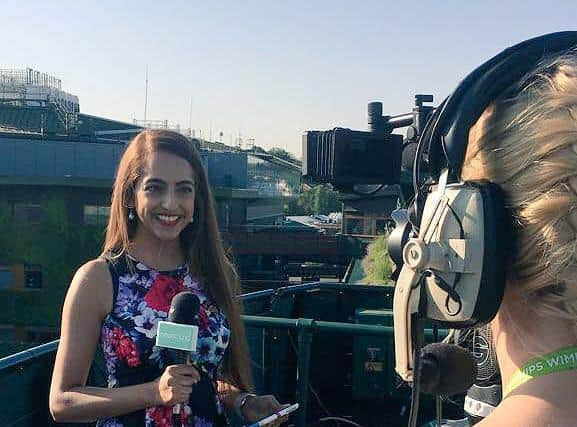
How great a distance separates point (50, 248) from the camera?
23953 millimetres

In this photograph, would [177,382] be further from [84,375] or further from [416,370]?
[416,370]

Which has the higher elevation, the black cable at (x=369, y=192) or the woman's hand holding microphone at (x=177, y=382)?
the black cable at (x=369, y=192)

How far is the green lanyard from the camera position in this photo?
35.2 inches

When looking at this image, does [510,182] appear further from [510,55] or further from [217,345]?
[217,345]

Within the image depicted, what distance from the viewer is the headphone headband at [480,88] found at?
1.07 metres

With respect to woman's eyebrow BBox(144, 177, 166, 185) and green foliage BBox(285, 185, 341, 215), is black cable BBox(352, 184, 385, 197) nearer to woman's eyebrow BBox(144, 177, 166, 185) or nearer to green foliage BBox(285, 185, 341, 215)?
woman's eyebrow BBox(144, 177, 166, 185)

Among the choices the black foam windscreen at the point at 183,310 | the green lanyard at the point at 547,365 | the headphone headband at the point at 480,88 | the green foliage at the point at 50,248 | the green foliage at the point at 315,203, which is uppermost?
the green foliage at the point at 315,203

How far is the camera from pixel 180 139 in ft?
8.35

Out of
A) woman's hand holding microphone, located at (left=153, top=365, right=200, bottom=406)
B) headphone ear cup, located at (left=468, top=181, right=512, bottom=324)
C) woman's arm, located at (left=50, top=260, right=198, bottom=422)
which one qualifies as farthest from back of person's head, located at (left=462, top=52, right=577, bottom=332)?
woman's arm, located at (left=50, top=260, right=198, bottom=422)

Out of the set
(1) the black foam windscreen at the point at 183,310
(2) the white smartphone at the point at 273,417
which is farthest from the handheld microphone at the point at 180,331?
(2) the white smartphone at the point at 273,417

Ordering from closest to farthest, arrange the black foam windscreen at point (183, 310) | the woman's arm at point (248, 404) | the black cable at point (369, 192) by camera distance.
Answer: the black foam windscreen at point (183, 310) → the woman's arm at point (248, 404) → the black cable at point (369, 192)

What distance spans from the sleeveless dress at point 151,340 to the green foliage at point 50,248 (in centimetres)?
2230

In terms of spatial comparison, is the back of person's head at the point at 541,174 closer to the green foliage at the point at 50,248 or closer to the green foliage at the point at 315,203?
the green foliage at the point at 50,248

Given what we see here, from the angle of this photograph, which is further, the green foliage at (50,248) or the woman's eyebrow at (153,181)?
the green foliage at (50,248)
